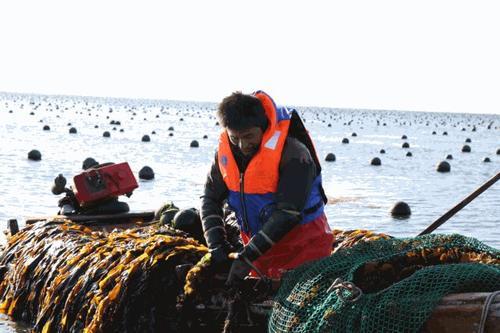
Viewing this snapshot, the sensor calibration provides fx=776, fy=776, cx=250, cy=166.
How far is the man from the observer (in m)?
5.48

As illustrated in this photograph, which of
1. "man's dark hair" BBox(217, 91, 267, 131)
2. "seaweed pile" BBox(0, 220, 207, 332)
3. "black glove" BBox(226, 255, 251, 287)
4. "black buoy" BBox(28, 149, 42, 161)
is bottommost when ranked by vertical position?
"black buoy" BBox(28, 149, 42, 161)

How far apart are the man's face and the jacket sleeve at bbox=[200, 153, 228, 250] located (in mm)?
423

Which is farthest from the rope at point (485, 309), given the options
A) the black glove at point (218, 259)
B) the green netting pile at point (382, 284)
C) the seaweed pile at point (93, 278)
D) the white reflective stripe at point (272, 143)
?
the seaweed pile at point (93, 278)

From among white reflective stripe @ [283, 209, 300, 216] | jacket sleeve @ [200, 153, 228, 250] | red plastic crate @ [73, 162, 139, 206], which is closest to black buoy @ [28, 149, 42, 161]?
red plastic crate @ [73, 162, 139, 206]

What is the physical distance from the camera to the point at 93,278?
7434 mm

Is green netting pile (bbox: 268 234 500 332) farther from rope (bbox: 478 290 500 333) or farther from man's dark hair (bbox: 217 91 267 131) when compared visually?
man's dark hair (bbox: 217 91 267 131)

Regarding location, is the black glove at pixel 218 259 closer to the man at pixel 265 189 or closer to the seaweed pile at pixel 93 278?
the man at pixel 265 189

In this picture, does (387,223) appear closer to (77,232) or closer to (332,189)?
(332,189)

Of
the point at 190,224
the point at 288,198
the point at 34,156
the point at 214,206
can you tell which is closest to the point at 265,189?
the point at 288,198

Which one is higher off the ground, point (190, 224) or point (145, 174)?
point (190, 224)

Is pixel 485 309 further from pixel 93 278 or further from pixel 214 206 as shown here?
pixel 93 278

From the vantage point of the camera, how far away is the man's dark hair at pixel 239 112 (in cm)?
545

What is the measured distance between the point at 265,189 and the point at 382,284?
3.78ft

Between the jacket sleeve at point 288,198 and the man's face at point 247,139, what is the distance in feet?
0.73
